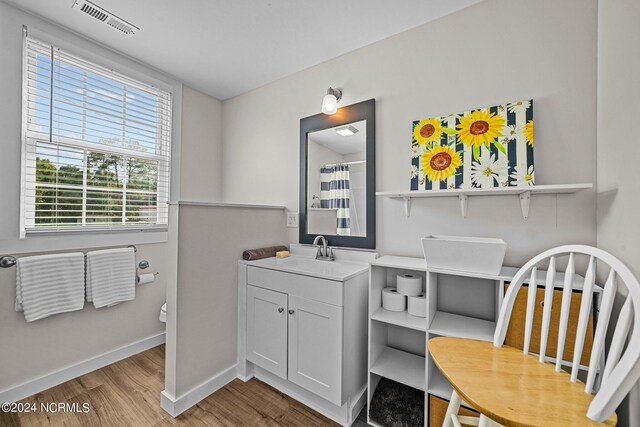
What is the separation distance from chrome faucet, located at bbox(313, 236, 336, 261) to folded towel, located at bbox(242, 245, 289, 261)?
1.13ft

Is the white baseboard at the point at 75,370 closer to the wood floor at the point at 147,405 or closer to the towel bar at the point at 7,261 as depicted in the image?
the wood floor at the point at 147,405

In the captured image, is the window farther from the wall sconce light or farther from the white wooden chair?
the white wooden chair

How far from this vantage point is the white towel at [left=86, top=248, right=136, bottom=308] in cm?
191

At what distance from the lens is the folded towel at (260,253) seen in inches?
76.4

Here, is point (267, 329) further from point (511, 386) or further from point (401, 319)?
point (511, 386)

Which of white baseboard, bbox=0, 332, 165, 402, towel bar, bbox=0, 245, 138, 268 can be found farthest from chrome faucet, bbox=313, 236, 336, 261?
towel bar, bbox=0, 245, 138, 268

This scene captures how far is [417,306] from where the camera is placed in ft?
4.84

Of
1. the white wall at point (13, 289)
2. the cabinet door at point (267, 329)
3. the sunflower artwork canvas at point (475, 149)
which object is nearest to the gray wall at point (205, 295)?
the cabinet door at point (267, 329)

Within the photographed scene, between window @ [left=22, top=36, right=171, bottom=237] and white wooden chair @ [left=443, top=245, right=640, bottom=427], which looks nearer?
white wooden chair @ [left=443, top=245, right=640, bottom=427]

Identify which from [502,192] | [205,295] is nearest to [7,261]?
[205,295]

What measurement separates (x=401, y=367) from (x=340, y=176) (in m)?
1.31

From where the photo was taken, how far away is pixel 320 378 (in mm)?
1502

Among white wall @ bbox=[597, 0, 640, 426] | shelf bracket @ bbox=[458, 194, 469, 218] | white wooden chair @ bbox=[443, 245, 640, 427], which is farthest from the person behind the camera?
shelf bracket @ bbox=[458, 194, 469, 218]

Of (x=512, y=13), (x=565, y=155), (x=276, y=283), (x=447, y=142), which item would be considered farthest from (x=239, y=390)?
(x=512, y=13)
